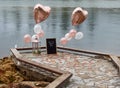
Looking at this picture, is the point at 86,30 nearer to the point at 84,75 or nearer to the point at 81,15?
the point at 81,15

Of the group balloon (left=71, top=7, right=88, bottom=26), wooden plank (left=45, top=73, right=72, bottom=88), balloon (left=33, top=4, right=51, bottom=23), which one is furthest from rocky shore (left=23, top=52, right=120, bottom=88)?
balloon (left=71, top=7, right=88, bottom=26)

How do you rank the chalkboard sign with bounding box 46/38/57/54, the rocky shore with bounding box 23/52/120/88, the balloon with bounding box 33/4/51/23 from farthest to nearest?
the balloon with bounding box 33/4/51/23 < the chalkboard sign with bounding box 46/38/57/54 < the rocky shore with bounding box 23/52/120/88

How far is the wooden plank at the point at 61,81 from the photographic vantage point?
7371 millimetres

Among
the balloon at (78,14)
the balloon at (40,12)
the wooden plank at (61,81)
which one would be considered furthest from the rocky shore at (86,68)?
the balloon at (78,14)

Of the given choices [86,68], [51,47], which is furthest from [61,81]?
[51,47]

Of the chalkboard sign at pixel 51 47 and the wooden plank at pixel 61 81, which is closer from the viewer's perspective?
the wooden plank at pixel 61 81

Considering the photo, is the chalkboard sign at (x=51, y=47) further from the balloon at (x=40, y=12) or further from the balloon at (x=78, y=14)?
the balloon at (x=78, y=14)

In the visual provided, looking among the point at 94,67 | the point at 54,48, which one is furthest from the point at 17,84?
the point at 54,48

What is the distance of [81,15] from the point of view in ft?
39.4

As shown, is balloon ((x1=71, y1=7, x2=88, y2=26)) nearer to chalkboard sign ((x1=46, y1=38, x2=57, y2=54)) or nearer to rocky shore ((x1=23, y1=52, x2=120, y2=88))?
chalkboard sign ((x1=46, y1=38, x2=57, y2=54))

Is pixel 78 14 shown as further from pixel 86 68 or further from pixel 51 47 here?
pixel 86 68

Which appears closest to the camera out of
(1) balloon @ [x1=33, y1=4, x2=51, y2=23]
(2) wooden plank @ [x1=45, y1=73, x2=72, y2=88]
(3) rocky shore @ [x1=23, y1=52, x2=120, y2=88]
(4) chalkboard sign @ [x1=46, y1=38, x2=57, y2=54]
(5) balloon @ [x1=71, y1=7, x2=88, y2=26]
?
(2) wooden plank @ [x1=45, y1=73, x2=72, y2=88]

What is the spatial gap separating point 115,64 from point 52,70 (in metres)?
2.04

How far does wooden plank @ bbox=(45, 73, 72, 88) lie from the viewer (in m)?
7.37
